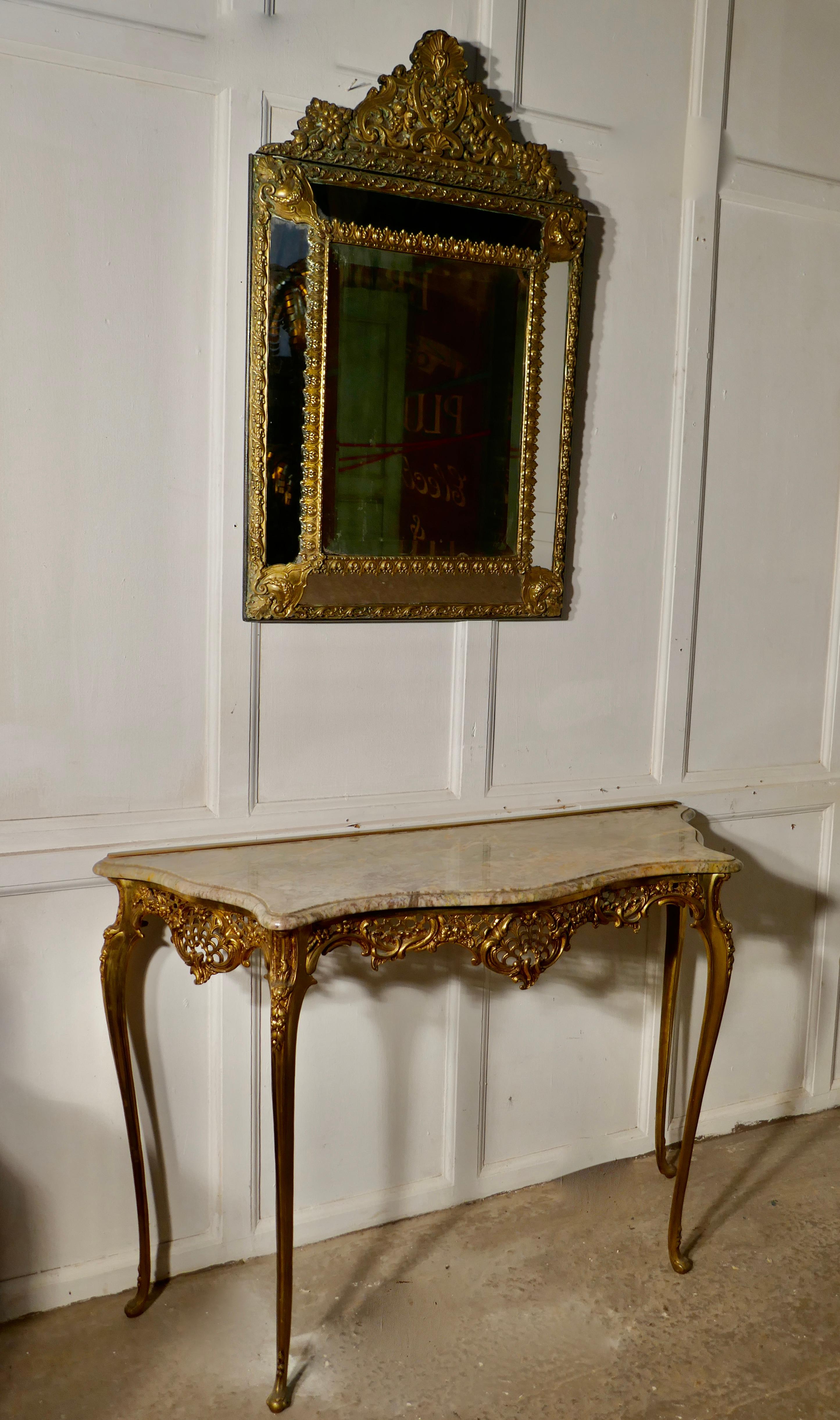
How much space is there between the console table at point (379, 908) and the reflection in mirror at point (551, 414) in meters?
0.71

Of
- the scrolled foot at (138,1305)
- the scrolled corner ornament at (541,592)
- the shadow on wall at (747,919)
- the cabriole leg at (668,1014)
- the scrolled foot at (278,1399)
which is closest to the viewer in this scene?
the scrolled foot at (278,1399)

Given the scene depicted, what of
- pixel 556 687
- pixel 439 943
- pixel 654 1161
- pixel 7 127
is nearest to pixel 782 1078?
pixel 654 1161

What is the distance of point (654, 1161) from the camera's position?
3051mm

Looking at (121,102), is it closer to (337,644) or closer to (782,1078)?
(337,644)

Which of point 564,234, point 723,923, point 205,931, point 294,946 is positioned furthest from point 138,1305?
point 564,234

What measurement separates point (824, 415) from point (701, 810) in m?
1.15

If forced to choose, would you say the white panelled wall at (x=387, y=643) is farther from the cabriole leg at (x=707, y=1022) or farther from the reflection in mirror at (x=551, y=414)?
the cabriole leg at (x=707, y=1022)

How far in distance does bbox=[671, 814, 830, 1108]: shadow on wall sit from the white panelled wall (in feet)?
0.04

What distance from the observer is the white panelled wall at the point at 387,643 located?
2242mm

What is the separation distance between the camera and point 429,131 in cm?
241

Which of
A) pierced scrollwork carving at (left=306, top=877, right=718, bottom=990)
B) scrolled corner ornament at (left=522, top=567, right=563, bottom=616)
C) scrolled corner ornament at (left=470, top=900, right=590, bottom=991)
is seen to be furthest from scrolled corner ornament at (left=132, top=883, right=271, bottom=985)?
scrolled corner ornament at (left=522, top=567, right=563, bottom=616)

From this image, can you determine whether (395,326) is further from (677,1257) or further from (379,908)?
(677,1257)

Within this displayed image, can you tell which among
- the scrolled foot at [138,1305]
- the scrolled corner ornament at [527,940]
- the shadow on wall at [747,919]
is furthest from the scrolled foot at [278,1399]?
the shadow on wall at [747,919]

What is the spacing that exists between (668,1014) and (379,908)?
4.07ft
